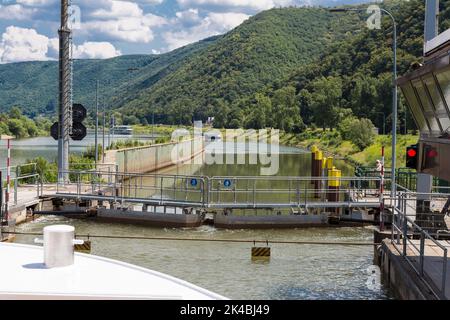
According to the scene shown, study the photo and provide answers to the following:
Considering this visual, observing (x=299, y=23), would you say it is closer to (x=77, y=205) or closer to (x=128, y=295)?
(x=77, y=205)

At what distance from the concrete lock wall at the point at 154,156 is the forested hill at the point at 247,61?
273ft

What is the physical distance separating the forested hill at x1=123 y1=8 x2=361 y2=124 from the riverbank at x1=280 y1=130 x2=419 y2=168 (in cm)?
4750

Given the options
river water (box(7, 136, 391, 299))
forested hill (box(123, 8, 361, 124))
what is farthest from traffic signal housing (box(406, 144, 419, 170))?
forested hill (box(123, 8, 361, 124))

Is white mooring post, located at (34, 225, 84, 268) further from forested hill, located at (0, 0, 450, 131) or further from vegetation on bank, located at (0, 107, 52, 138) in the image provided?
vegetation on bank, located at (0, 107, 52, 138)

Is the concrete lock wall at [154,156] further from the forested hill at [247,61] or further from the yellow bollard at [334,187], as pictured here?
the forested hill at [247,61]

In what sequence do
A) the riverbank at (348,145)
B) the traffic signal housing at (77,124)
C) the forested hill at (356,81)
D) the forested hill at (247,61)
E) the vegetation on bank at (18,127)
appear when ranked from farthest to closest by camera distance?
the forested hill at (247,61) → the vegetation on bank at (18,127) → the forested hill at (356,81) → the riverbank at (348,145) → the traffic signal housing at (77,124)

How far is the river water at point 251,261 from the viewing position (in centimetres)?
1393

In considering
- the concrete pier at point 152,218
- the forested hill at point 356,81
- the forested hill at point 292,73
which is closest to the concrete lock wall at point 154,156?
the concrete pier at point 152,218

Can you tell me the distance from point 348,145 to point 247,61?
94173mm

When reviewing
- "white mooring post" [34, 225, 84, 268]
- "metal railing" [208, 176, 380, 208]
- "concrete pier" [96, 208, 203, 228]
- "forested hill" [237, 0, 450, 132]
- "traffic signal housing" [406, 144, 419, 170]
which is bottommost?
"concrete pier" [96, 208, 203, 228]

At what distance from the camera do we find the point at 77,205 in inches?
928

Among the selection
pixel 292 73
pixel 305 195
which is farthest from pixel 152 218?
pixel 292 73

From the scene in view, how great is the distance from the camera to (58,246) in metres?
5.93

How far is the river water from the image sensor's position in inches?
548
